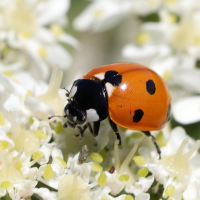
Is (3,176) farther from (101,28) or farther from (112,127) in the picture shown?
(101,28)

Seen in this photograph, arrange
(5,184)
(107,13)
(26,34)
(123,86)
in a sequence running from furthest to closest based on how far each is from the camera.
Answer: (107,13) → (26,34) → (123,86) → (5,184)

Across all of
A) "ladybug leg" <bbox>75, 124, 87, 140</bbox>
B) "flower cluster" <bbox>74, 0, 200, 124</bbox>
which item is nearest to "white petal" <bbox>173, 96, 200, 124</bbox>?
"flower cluster" <bbox>74, 0, 200, 124</bbox>

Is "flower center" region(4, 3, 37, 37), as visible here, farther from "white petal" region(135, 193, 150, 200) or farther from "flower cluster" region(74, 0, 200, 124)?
"white petal" region(135, 193, 150, 200)

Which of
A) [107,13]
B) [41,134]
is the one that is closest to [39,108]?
[41,134]

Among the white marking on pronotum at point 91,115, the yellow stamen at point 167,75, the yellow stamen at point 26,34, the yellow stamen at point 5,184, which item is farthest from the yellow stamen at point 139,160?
the yellow stamen at point 26,34

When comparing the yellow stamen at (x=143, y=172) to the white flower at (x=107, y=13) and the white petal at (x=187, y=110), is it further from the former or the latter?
the white flower at (x=107, y=13)

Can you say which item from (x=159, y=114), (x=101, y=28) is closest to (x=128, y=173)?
(x=159, y=114)

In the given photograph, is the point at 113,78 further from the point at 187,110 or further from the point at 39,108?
the point at 187,110
